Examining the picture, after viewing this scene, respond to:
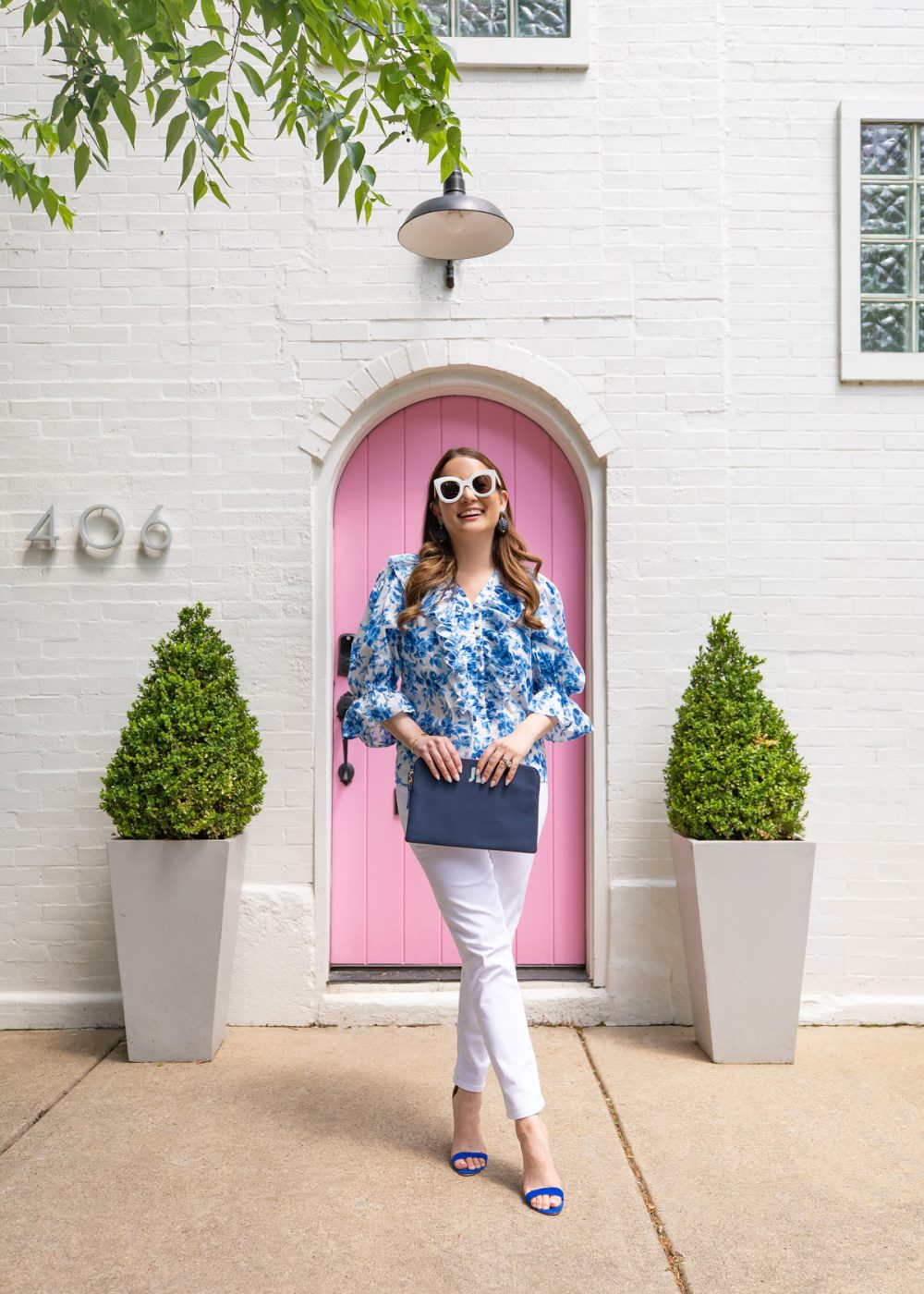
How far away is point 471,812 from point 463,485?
32.3 inches

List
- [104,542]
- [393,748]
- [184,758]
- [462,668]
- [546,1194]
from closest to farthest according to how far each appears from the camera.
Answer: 1. [546,1194]
2. [462,668]
3. [184,758]
4. [104,542]
5. [393,748]

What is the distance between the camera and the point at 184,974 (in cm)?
335

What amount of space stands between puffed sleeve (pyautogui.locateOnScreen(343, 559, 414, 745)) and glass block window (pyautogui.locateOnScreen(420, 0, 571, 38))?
8.59 feet

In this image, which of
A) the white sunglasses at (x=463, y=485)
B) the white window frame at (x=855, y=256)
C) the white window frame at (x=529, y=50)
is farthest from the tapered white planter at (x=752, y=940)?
the white window frame at (x=529, y=50)

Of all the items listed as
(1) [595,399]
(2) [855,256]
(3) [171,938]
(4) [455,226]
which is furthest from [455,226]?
(3) [171,938]

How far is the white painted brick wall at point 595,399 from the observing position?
381 cm

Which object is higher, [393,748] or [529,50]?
[529,50]

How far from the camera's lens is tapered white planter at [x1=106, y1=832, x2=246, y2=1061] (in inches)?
131

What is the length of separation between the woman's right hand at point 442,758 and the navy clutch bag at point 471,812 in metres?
0.02

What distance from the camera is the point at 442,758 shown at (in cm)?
241

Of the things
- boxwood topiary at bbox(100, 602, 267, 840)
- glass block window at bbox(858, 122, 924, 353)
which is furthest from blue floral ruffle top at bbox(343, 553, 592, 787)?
glass block window at bbox(858, 122, 924, 353)

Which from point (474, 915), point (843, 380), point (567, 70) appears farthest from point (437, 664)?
point (567, 70)

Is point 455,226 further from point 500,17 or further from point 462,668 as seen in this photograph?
point 462,668

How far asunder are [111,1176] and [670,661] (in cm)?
251
